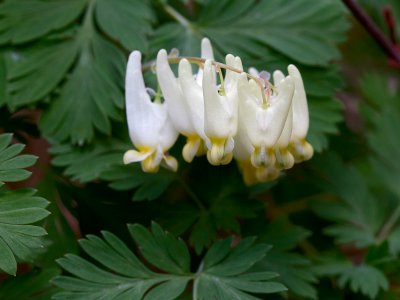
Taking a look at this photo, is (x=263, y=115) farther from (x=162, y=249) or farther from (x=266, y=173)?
(x=162, y=249)

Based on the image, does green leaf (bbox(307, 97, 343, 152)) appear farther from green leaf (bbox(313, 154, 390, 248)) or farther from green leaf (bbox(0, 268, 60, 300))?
green leaf (bbox(0, 268, 60, 300))

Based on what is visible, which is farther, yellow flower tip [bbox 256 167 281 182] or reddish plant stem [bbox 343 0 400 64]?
reddish plant stem [bbox 343 0 400 64]

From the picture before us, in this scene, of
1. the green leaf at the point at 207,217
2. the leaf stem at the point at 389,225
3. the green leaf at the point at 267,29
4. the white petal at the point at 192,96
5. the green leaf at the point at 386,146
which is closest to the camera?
the white petal at the point at 192,96

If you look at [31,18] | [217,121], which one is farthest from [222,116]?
[31,18]

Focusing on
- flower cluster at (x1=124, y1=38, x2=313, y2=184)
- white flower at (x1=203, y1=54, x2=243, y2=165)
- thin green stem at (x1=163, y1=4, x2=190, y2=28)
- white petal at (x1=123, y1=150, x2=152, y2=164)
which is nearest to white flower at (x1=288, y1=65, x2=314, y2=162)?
flower cluster at (x1=124, y1=38, x2=313, y2=184)

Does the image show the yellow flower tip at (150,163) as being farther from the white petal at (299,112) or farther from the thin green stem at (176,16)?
the thin green stem at (176,16)

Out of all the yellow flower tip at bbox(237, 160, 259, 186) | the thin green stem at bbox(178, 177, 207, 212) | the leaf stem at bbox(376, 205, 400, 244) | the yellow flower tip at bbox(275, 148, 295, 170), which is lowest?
the leaf stem at bbox(376, 205, 400, 244)

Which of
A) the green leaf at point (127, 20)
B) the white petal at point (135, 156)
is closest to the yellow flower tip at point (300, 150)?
the white petal at point (135, 156)

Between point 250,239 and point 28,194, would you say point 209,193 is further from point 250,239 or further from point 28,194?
point 28,194
